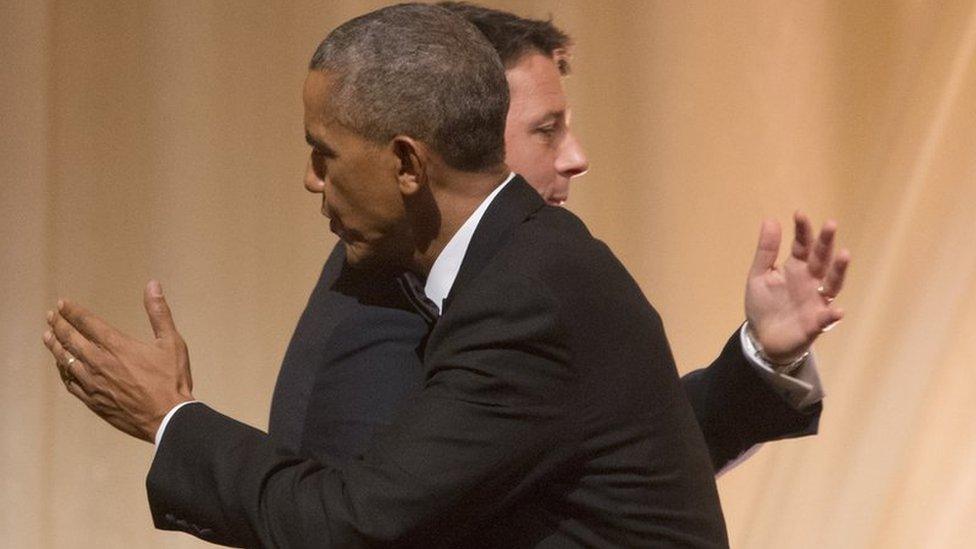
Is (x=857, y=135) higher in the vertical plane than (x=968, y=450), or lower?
higher

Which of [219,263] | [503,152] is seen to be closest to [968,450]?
[219,263]

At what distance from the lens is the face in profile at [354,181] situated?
5.34ft

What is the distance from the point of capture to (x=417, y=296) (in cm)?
169

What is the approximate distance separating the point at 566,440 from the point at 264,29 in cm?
231

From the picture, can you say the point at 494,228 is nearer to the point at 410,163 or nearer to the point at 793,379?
the point at 410,163

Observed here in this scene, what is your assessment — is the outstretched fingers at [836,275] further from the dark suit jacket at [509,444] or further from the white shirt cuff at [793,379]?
the dark suit jacket at [509,444]

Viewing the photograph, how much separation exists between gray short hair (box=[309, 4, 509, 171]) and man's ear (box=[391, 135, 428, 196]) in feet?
0.04

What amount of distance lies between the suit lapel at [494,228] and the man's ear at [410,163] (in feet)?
0.25

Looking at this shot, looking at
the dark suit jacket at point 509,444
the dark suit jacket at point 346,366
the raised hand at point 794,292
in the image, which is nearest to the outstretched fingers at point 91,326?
the dark suit jacket at point 509,444

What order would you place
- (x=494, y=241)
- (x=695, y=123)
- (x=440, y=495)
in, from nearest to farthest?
(x=440, y=495) → (x=494, y=241) → (x=695, y=123)

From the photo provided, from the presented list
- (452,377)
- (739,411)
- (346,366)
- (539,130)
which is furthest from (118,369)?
(739,411)

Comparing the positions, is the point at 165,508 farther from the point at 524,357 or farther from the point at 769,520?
the point at 769,520

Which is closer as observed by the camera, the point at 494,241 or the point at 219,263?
the point at 494,241

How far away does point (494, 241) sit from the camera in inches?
62.7
